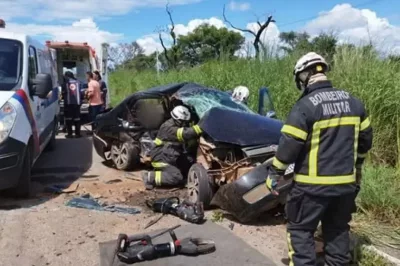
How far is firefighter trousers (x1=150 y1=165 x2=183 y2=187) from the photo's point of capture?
6605mm

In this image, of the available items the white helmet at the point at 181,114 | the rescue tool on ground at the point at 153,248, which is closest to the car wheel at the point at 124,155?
the white helmet at the point at 181,114

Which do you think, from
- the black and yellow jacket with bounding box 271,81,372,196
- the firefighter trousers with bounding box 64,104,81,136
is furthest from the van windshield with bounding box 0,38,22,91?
the firefighter trousers with bounding box 64,104,81,136

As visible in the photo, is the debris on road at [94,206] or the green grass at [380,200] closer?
the green grass at [380,200]

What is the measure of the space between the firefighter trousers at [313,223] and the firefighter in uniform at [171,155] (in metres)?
3.10

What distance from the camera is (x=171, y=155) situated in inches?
261

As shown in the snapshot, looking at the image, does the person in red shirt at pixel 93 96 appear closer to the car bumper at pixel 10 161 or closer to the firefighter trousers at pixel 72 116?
the firefighter trousers at pixel 72 116

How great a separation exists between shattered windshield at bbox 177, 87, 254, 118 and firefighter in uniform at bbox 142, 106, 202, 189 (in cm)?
18

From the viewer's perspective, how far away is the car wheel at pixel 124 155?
307 inches

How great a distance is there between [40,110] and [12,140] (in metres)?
1.62

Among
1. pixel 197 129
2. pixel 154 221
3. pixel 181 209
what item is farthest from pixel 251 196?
pixel 197 129

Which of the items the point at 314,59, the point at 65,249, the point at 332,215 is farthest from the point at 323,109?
the point at 65,249

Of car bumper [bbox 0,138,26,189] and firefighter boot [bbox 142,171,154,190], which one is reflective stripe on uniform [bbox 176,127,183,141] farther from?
car bumper [bbox 0,138,26,189]

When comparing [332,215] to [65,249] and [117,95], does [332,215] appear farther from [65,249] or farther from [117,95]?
[117,95]

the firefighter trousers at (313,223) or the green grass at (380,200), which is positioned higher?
the firefighter trousers at (313,223)
